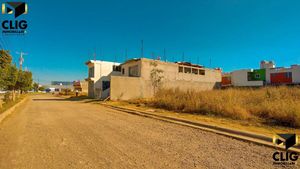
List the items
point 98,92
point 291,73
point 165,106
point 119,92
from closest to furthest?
point 165,106
point 119,92
point 98,92
point 291,73

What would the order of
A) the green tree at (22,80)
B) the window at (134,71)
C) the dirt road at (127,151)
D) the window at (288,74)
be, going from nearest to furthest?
the dirt road at (127,151) < the green tree at (22,80) < the window at (134,71) < the window at (288,74)

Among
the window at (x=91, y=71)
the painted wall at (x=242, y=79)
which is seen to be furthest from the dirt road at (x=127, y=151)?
the painted wall at (x=242, y=79)

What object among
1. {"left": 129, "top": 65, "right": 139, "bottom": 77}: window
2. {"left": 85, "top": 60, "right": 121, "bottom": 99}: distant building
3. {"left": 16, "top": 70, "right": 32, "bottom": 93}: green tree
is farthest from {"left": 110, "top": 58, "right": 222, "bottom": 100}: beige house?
{"left": 16, "top": 70, "right": 32, "bottom": 93}: green tree

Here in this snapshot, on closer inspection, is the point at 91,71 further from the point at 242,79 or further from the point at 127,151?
the point at 242,79

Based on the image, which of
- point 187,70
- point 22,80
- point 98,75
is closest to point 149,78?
point 187,70

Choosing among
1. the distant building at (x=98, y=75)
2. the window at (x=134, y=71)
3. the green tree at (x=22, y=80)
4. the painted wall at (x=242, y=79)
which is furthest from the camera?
the painted wall at (x=242, y=79)

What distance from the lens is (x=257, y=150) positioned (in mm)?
4020

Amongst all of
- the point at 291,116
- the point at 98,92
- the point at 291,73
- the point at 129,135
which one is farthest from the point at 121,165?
the point at 291,73

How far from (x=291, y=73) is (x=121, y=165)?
52018 mm

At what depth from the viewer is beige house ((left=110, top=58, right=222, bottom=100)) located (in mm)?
21719

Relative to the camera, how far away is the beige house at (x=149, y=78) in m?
21.7

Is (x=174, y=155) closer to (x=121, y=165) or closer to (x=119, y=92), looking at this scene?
(x=121, y=165)

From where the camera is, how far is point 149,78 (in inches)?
977

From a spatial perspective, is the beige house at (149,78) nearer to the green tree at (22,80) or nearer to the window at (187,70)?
the window at (187,70)
